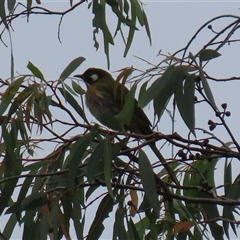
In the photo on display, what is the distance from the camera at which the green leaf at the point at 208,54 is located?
96.0 inches

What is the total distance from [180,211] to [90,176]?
25.1 inches

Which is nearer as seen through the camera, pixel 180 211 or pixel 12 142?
pixel 12 142

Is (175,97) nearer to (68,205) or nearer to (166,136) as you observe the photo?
(166,136)

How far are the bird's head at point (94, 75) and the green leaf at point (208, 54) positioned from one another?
2.93m

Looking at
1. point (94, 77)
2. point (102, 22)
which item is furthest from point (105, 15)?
point (94, 77)

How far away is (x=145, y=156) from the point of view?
8.82 ft

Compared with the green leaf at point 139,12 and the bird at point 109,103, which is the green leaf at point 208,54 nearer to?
the green leaf at point 139,12

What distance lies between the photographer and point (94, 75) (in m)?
5.52

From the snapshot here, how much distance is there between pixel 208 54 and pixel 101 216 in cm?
87

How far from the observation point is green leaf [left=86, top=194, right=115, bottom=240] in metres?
2.93

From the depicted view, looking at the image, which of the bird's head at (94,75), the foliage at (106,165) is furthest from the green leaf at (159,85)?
the bird's head at (94,75)

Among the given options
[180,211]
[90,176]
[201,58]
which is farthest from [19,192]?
[201,58]

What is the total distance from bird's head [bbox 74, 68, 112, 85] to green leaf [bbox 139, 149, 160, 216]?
2744mm

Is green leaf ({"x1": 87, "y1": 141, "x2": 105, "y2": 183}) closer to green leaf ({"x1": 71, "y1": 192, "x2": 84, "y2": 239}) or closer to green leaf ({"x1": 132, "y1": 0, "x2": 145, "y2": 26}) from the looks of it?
green leaf ({"x1": 71, "y1": 192, "x2": 84, "y2": 239})
